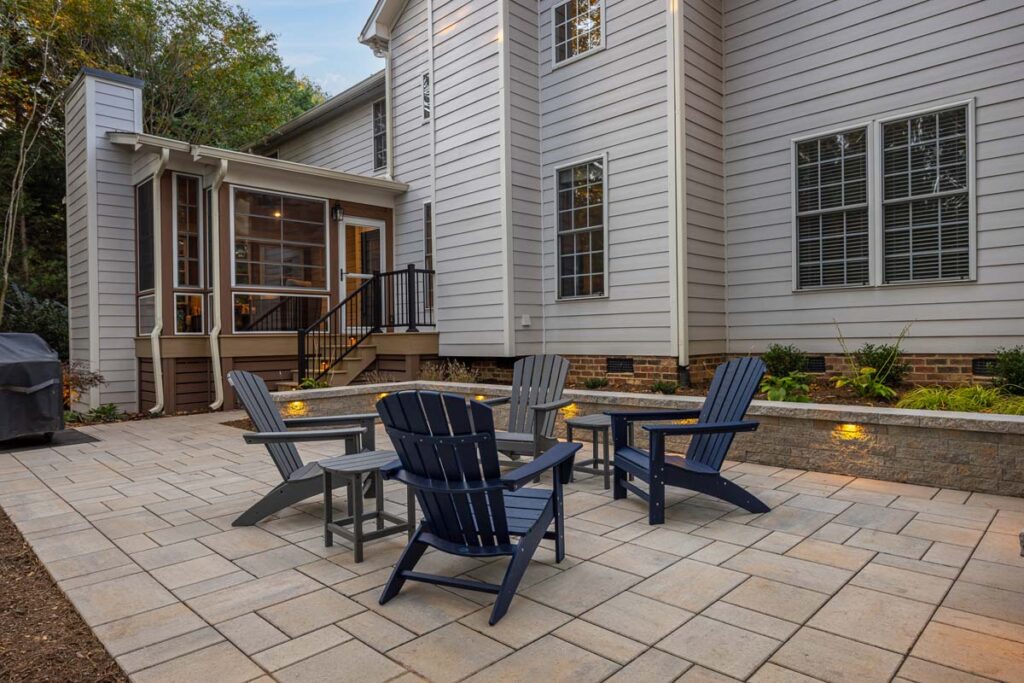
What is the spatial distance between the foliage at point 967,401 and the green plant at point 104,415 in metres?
9.13

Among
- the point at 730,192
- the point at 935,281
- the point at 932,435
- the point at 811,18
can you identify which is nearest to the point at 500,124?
the point at 730,192

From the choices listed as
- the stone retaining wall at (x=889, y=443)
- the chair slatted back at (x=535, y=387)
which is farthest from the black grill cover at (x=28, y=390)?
the stone retaining wall at (x=889, y=443)

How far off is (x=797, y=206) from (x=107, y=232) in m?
9.52

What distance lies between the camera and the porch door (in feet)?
32.4

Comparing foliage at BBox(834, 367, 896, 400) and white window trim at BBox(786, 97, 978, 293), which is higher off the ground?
white window trim at BBox(786, 97, 978, 293)

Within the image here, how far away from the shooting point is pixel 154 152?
27.9 ft

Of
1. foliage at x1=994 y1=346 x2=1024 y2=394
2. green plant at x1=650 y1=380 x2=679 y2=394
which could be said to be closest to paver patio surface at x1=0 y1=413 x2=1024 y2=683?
foliage at x1=994 y1=346 x2=1024 y2=394

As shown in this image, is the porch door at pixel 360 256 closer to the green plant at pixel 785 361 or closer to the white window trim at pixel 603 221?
the white window trim at pixel 603 221

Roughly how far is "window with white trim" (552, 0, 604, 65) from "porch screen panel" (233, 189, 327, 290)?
14.2 ft

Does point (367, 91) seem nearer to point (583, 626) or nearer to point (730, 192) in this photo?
point (730, 192)

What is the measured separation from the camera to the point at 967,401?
474cm

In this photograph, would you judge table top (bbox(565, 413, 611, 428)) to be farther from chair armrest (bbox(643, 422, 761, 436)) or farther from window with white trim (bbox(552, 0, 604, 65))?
window with white trim (bbox(552, 0, 604, 65))

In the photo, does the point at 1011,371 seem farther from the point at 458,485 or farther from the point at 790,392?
the point at 458,485

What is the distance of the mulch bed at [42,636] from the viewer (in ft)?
6.80
